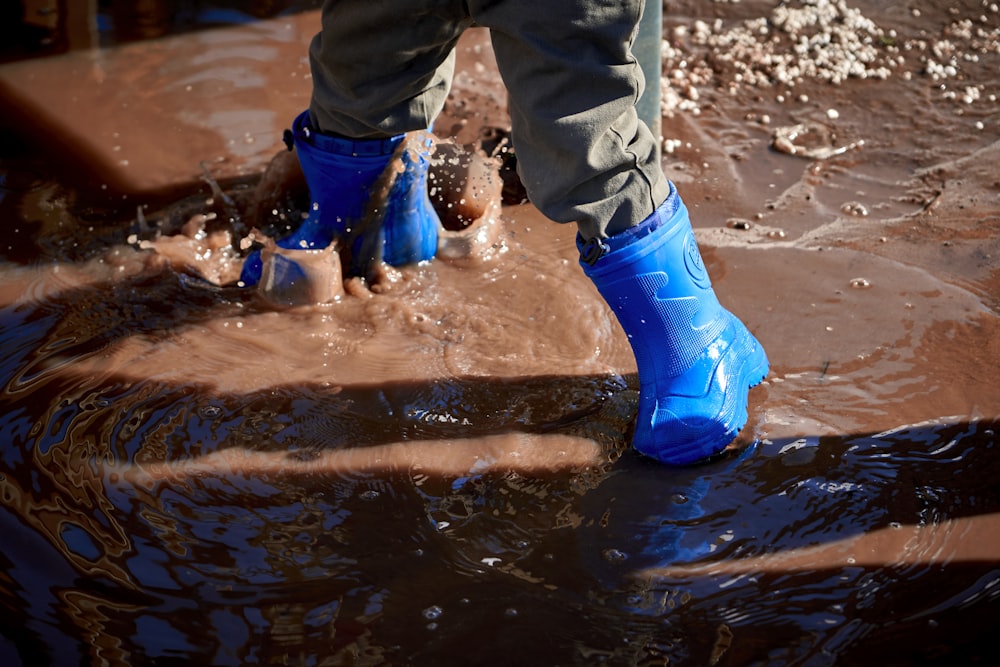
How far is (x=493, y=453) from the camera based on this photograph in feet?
5.49

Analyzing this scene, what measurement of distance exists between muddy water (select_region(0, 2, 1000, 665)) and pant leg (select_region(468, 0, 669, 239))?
0.41 meters

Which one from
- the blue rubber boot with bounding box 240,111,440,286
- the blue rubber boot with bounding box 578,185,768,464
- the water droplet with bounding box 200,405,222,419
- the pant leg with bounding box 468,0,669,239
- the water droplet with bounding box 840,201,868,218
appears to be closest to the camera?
the pant leg with bounding box 468,0,669,239

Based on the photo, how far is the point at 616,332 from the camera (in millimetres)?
1983

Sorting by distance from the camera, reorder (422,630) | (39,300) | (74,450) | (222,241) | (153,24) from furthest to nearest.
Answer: (153,24)
(222,241)
(39,300)
(74,450)
(422,630)

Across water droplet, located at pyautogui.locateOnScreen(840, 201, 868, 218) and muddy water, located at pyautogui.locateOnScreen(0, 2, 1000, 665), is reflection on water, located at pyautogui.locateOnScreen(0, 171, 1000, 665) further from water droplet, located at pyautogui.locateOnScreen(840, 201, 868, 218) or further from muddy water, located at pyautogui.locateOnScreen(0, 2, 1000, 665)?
water droplet, located at pyautogui.locateOnScreen(840, 201, 868, 218)

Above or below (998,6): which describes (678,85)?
below

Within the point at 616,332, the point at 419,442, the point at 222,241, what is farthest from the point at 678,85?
the point at 419,442

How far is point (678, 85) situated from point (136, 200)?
1.66 m

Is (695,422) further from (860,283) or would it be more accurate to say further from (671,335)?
(860,283)

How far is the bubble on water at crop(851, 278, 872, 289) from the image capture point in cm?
210

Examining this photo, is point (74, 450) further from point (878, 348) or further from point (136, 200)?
point (878, 348)

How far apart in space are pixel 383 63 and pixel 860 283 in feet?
3.82

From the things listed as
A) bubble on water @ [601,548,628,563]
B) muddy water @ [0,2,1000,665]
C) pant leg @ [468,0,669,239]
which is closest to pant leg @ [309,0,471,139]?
pant leg @ [468,0,669,239]

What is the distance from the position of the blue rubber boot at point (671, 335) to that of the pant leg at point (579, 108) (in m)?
0.05
